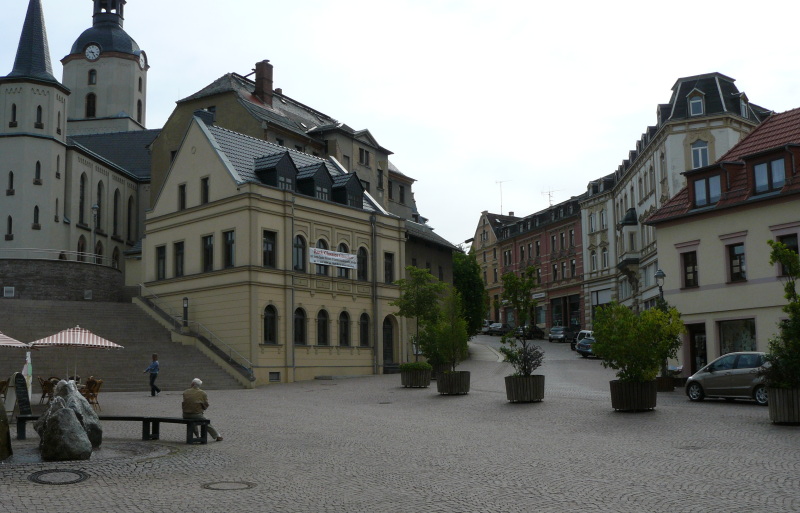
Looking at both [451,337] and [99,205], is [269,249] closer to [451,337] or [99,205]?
[451,337]

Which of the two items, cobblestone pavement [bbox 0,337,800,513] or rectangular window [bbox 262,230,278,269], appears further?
rectangular window [bbox 262,230,278,269]

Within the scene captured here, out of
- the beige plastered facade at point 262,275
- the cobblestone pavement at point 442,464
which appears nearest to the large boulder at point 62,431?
the cobblestone pavement at point 442,464

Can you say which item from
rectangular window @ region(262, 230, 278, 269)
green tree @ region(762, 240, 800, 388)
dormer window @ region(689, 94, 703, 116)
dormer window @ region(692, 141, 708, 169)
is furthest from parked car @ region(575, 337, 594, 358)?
green tree @ region(762, 240, 800, 388)

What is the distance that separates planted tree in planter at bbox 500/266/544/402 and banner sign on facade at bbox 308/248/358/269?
18.8 metres

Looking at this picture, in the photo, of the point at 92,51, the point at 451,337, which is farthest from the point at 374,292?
the point at 92,51

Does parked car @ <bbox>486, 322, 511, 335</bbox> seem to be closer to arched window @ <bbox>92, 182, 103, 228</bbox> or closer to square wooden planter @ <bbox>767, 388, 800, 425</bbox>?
arched window @ <bbox>92, 182, 103, 228</bbox>

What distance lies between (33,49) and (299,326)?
29363 millimetres

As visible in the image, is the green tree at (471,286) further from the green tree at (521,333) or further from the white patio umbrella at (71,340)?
the white patio umbrella at (71,340)

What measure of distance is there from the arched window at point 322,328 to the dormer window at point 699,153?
77.4ft

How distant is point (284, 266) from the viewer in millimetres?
42500

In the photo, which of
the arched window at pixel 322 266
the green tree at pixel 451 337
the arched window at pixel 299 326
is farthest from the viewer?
the arched window at pixel 322 266

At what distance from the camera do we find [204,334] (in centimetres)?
4256

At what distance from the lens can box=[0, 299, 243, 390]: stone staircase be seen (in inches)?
1368

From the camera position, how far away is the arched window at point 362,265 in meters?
47.9
